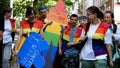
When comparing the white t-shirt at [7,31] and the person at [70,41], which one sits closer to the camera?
the person at [70,41]

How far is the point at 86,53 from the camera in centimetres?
682

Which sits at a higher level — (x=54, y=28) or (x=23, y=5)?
(x=23, y=5)

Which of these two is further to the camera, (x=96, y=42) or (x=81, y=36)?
(x=81, y=36)

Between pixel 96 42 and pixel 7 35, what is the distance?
110 inches

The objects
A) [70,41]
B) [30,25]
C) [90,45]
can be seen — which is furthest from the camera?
[30,25]

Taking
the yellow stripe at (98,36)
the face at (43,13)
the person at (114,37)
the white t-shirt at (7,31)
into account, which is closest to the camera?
the yellow stripe at (98,36)

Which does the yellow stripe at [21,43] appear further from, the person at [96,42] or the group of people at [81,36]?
the person at [96,42]

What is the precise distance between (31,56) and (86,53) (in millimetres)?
1546

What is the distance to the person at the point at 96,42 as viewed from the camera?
264 inches

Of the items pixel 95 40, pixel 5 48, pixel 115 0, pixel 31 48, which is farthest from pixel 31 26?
pixel 115 0

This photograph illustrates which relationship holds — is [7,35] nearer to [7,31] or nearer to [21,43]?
[7,31]

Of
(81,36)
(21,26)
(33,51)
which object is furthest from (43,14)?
(81,36)

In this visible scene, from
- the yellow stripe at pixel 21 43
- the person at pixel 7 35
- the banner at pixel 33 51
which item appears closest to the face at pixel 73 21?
the banner at pixel 33 51

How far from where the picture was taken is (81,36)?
7.11 metres
